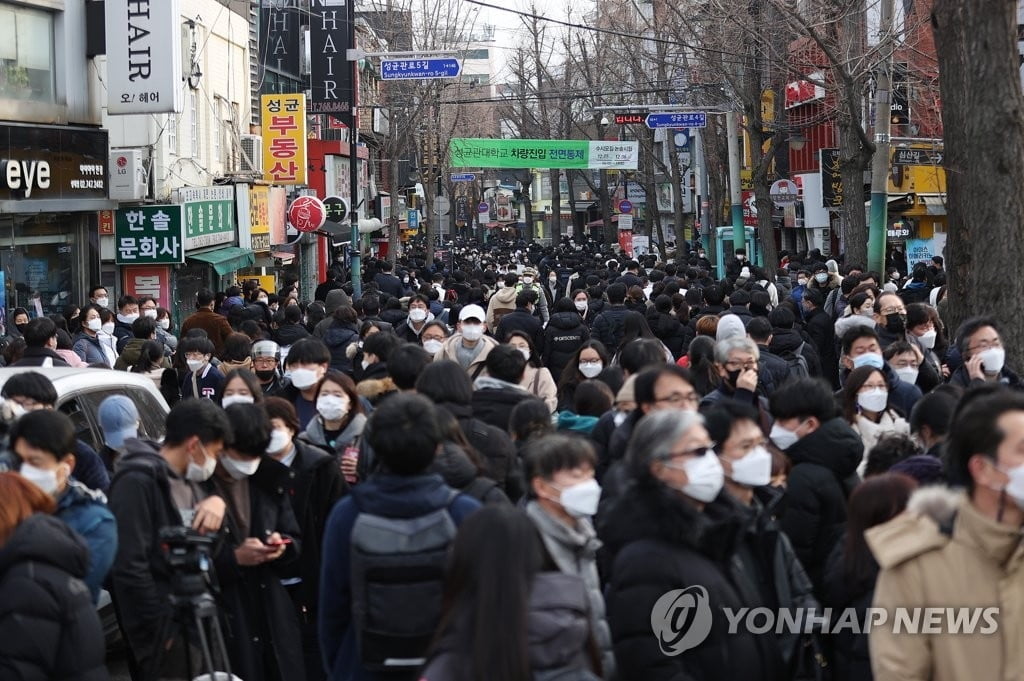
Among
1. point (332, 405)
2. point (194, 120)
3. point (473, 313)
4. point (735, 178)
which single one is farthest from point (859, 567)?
point (735, 178)

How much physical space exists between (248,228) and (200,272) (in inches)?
111

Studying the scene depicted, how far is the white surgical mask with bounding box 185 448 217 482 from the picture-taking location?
6.02 metres

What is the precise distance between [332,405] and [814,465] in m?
2.69

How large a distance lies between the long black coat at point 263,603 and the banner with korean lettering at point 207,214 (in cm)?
1731

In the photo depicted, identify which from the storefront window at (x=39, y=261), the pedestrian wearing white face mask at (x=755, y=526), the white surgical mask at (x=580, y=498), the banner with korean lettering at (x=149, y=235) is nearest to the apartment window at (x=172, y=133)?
the banner with korean lettering at (x=149, y=235)

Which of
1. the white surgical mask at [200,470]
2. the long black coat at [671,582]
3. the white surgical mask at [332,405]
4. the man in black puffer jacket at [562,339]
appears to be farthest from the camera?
the man in black puffer jacket at [562,339]

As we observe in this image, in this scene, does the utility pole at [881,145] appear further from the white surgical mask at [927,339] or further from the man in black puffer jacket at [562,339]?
the white surgical mask at [927,339]

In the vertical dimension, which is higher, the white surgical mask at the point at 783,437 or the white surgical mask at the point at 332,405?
the white surgical mask at the point at 332,405

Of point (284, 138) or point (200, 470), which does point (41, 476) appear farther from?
point (284, 138)

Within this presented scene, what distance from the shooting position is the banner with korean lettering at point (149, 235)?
2211cm

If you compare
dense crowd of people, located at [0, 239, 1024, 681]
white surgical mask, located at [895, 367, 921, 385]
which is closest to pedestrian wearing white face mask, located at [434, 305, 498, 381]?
dense crowd of people, located at [0, 239, 1024, 681]

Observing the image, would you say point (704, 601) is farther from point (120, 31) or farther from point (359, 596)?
point (120, 31)

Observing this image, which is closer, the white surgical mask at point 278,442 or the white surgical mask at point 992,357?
the white surgical mask at point 278,442

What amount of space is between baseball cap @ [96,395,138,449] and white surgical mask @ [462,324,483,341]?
4482 millimetres
